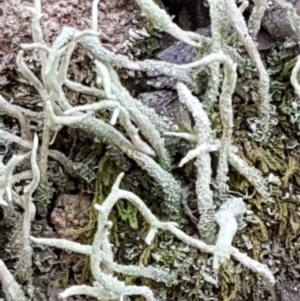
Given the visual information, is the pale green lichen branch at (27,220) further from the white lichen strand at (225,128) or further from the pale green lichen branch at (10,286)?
the white lichen strand at (225,128)

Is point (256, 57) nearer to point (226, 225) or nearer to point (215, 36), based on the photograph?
point (215, 36)

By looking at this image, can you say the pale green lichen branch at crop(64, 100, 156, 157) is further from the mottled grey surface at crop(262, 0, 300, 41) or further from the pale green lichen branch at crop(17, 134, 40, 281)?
the mottled grey surface at crop(262, 0, 300, 41)

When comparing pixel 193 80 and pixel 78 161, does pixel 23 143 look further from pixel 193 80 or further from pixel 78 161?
pixel 193 80

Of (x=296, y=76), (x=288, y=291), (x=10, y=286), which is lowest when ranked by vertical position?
(x=288, y=291)

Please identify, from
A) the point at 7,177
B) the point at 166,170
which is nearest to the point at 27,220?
the point at 7,177

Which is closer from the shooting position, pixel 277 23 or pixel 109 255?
pixel 109 255

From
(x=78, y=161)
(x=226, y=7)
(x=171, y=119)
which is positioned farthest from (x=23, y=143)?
(x=226, y=7)

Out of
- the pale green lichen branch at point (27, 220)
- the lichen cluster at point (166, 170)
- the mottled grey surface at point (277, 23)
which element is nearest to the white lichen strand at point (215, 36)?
the lichen cluster at point (166, 170)

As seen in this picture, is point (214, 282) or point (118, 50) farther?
point (118, 50)
